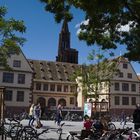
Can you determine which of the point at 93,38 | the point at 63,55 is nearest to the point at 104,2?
the point at 93,38

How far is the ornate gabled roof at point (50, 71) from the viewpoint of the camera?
257 feet

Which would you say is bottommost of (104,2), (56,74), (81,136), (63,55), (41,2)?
(81,136)

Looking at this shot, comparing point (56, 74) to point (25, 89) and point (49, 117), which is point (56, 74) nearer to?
point (25, 89)

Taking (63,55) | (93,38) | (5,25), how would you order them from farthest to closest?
(63,55) < (5,25) < (93,38)

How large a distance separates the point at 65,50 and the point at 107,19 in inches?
4109

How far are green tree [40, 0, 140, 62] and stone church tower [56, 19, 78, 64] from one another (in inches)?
3850

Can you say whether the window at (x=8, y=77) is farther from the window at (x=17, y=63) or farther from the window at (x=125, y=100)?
the window at (x=125, y=100)

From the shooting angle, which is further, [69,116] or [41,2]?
[69,116]

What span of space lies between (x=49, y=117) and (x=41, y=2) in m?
36.2

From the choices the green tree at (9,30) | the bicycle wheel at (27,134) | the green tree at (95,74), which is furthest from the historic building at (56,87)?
the bicycle wheel at (27,134)

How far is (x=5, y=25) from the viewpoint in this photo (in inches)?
874

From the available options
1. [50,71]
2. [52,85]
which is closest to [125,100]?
[52,85]

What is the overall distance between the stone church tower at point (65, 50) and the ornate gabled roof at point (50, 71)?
31654 millimetres

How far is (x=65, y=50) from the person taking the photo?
119 m
